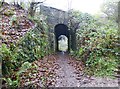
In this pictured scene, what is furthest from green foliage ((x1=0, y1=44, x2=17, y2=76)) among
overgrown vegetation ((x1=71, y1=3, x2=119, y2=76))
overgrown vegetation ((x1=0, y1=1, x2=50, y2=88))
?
overgrown vegetation ((x1=71, y1=3, x2=119, y2=76))

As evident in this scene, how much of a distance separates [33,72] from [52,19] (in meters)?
13.2

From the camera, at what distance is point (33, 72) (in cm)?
759

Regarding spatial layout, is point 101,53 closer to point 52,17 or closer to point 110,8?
point 110,8

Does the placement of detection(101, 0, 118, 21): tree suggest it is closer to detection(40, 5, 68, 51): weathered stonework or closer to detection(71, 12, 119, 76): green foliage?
detection(71, 12, 119, 76): green foliage

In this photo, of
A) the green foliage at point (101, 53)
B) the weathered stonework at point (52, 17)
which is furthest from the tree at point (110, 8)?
the weathered stonework at point (52, 17)

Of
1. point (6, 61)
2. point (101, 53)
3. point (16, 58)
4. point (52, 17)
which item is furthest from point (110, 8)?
point (6, 61)

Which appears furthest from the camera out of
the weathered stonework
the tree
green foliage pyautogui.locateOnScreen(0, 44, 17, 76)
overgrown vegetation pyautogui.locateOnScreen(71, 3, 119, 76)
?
the weathered stonework

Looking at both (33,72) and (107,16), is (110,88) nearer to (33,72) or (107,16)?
(33,72)

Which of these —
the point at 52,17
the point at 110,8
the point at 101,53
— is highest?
the point at 110,8

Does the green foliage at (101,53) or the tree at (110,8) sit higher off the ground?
the tree at (110,8)

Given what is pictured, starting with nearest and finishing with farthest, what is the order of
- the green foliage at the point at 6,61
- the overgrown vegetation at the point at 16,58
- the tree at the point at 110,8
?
the overgrown vegetation at the point at 16,58 → the green foliage at the point at 6,61 → the tree at the point at 110,8

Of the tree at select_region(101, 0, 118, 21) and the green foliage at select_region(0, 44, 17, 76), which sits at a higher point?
the tree at select_region(101, 0, 118, 21)

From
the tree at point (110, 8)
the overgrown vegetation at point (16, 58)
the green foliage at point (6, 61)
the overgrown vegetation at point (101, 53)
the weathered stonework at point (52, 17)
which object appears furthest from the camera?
the weathered stonework at point (52, 17)

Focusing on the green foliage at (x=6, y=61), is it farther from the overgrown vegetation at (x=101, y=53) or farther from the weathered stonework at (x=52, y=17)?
the weathered stonework at (x=52, y=17)
